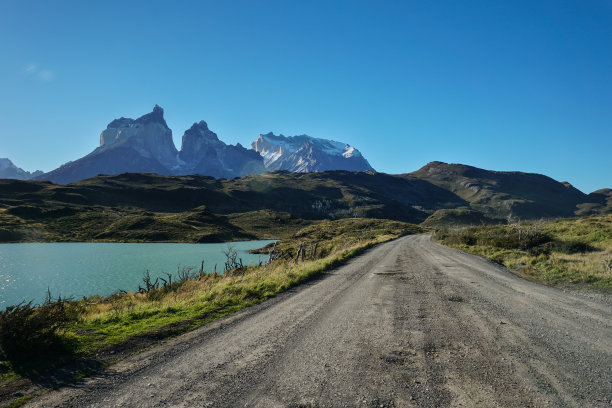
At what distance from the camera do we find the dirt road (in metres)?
4.96

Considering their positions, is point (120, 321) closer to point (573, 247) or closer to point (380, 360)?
point (380, 360)

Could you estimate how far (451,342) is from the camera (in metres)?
7.22

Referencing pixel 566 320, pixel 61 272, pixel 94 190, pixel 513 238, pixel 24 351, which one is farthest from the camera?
pixel 94 190

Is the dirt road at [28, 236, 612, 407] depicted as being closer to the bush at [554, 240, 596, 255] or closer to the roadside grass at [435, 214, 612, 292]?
the roadside grass at [435, 214, 612, 292]

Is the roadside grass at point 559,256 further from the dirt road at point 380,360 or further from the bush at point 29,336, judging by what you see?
the bush at point 29,336

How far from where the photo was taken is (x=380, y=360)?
20.7ft

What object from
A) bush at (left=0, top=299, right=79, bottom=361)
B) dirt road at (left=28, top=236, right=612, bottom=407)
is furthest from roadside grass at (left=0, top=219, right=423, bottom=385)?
dirt road at (left=28, top=236, right=612, bottom=407)

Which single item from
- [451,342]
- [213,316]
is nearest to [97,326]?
[213,316]

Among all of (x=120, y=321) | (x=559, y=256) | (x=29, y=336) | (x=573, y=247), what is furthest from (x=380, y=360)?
(x=573, y=247)

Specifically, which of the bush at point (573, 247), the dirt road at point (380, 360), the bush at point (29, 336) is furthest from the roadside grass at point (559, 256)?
the bush at point (29, 336)

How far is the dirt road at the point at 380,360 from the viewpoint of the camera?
4.96 metres

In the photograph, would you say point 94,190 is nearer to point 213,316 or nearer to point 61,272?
point 61,272

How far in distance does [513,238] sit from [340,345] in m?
32.7

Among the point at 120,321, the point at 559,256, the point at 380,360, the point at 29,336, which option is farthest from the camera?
the point at 559,256
